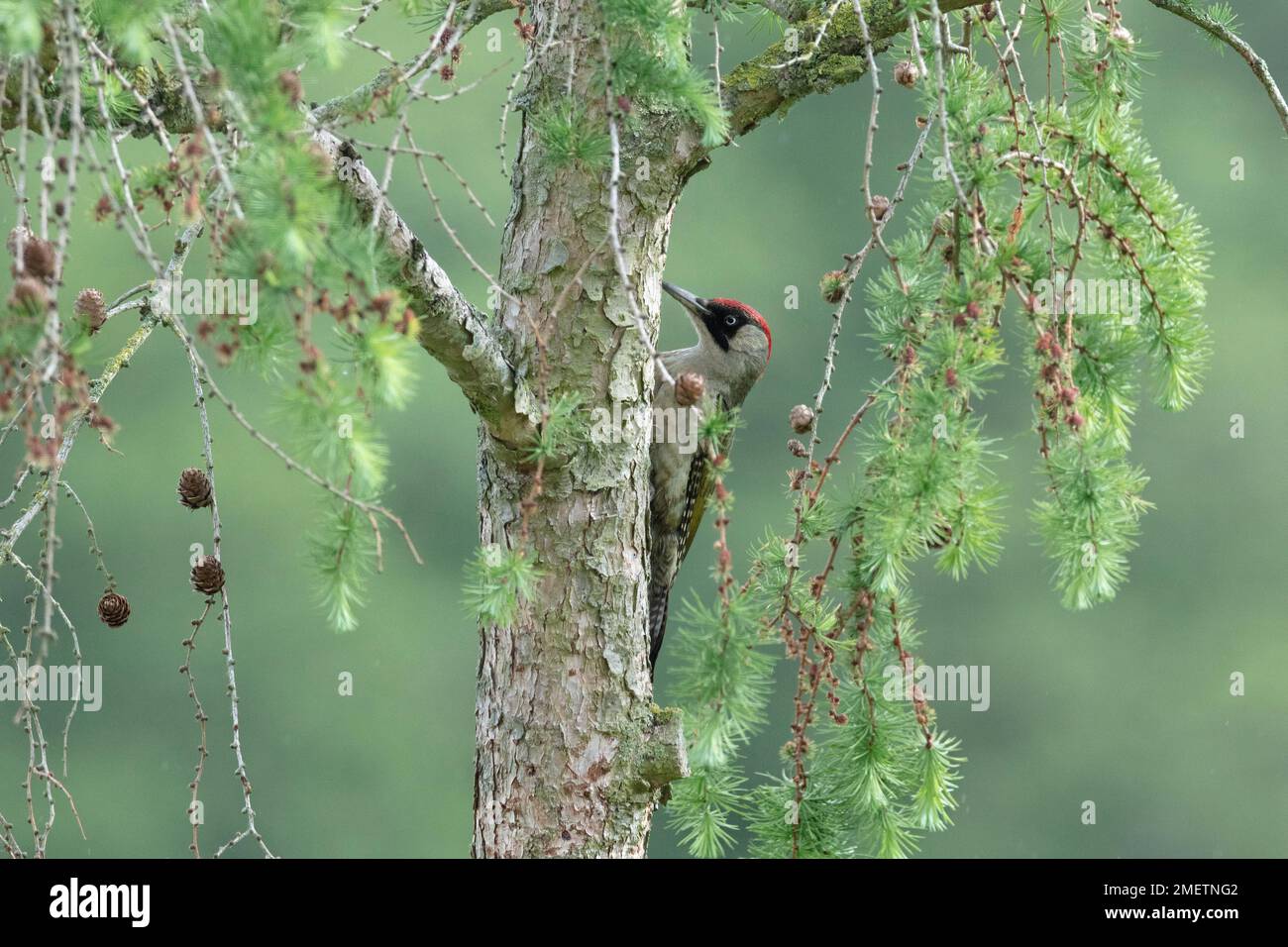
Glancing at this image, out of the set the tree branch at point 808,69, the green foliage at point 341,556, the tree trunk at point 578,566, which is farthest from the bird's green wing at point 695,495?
the green foliage at point 341,556

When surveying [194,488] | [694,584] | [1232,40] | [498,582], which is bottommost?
[498,582]

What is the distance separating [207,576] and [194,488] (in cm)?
18

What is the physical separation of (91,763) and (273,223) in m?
14.7

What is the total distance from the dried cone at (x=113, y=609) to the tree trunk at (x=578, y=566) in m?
0.59

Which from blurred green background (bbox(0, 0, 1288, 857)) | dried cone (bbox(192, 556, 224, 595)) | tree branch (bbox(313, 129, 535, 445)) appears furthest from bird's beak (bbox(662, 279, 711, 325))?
blurred green background (bbox(0, 0, 1288, 857))

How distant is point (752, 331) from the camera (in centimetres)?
387

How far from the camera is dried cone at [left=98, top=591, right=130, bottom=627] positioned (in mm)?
2246

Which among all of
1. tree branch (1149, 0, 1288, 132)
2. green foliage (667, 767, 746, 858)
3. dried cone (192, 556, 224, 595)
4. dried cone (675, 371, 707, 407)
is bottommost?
green foliage (667, 767, 746, 858)

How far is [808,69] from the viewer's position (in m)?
2.41

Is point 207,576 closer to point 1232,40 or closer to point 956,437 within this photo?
point 956,437

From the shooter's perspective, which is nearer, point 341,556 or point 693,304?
point 341,556

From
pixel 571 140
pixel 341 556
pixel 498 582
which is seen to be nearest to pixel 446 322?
pixel 571 140

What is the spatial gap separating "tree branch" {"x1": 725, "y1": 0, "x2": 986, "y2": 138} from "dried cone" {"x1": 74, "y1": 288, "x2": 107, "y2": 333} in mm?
1002

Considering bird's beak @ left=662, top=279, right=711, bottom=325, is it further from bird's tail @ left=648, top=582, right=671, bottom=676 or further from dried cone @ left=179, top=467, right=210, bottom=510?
dried cone @ left=179, top=467, right=210, bottom=510
